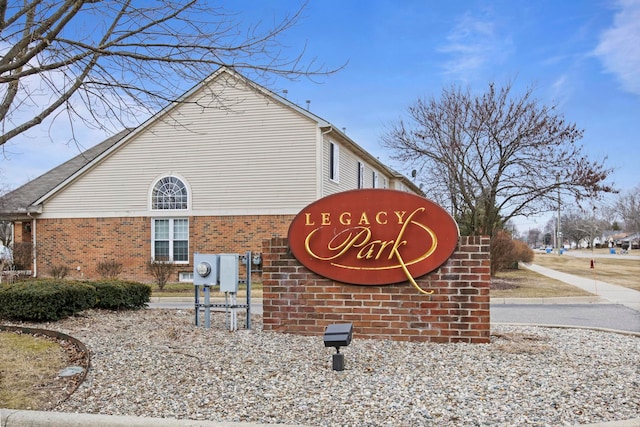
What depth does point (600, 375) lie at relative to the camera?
17.6ft

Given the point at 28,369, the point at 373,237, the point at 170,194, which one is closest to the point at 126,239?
the point at 170,194

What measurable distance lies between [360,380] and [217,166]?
16.7 meters

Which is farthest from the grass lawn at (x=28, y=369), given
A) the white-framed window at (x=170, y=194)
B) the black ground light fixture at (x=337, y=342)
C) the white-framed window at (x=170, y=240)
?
the white-framed window at (x=170, y=194)

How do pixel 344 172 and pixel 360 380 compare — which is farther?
pixel 344 172

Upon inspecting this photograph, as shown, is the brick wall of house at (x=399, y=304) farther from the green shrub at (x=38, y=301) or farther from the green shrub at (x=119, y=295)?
the green shrub at (x=119, y=295)

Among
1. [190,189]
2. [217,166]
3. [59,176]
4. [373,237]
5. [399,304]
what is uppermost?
[59,176]

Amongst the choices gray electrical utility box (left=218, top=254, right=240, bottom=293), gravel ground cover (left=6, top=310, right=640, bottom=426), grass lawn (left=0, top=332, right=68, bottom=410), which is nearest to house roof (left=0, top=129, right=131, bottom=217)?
gray electrical utility box (left=218, top=254, right=240, bottom=293)

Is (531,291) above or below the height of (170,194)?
below

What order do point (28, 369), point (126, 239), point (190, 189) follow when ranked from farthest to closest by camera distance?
point (126, 239) → point (190, 189) → point (28, 369)

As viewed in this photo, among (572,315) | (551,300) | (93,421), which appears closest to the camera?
(93,421)

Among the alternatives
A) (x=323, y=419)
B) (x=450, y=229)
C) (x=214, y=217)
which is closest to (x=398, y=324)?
(x=450, y=229)

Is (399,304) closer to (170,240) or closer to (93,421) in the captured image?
(93,421)

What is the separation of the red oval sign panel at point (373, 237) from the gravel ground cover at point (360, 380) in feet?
3.14

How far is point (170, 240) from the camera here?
71.2 feet
